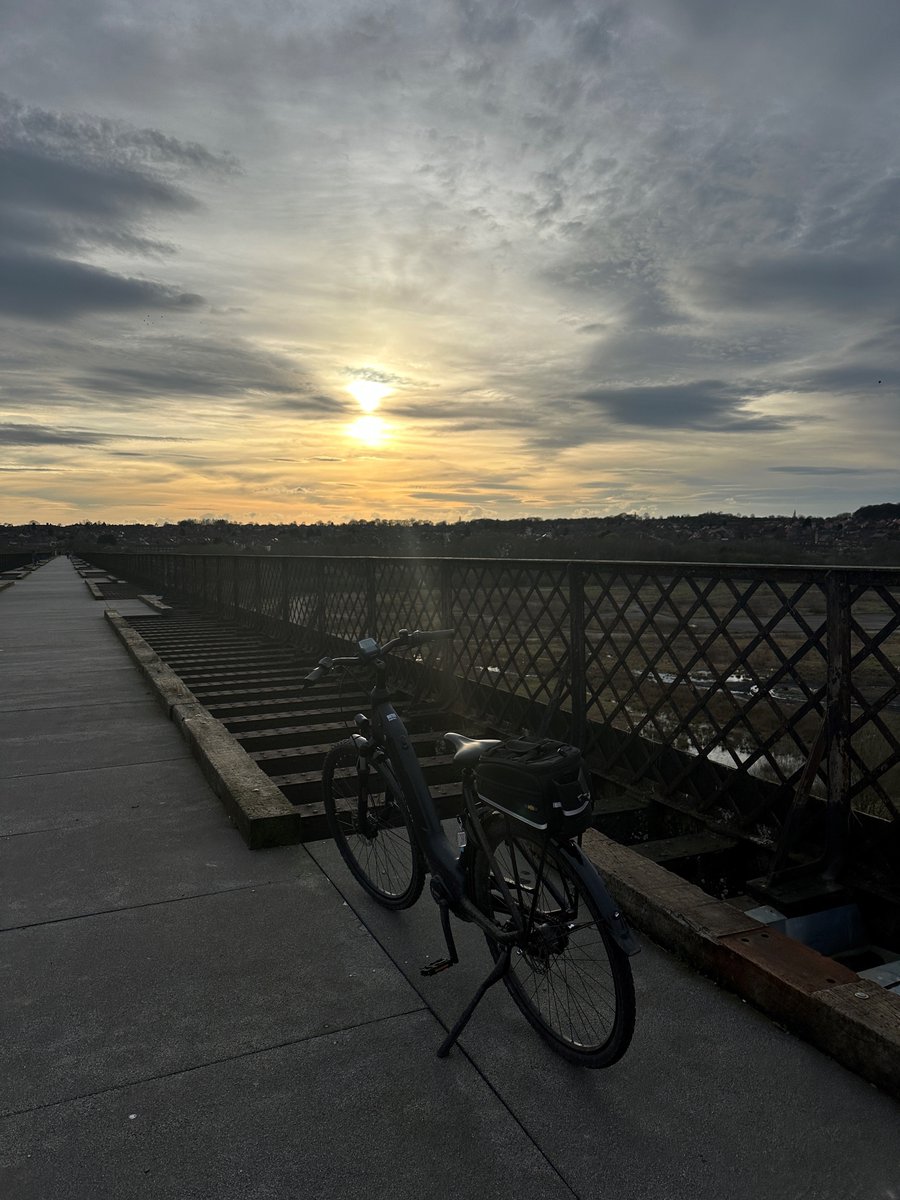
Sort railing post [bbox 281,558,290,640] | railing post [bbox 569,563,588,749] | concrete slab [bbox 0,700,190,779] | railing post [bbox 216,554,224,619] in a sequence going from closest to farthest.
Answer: railing post [bbox 569,563,588,749]
concrete slab [bbox 0,700,190,779]
railing post [bbox 281,558,290,640]
railing post [bbox 216,554,224,619]

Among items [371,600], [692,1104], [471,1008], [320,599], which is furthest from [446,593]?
[692,1104]

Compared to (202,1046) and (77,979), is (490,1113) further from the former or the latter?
(77,979)

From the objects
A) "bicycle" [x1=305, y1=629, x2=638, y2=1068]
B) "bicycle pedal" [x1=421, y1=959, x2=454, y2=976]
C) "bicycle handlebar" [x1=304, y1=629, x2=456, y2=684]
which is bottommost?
"bicycle pedal" [x1=421, y1=959, x2=454, y2=976]

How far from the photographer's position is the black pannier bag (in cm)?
281

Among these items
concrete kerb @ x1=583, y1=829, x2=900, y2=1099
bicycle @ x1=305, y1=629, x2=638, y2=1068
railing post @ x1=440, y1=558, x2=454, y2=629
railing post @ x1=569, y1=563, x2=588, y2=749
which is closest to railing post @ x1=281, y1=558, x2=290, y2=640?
railing post @ x1=440, y1=558, x2=454, y2=629

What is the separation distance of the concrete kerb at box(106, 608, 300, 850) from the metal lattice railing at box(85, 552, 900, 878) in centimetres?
232

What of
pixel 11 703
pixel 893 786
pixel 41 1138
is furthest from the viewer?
pixel 11 703

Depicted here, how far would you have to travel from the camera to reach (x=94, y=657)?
550 inches

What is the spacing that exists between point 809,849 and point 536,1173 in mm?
2994

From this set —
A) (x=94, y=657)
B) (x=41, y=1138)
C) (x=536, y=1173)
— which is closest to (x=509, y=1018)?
(x=536, y=1173)

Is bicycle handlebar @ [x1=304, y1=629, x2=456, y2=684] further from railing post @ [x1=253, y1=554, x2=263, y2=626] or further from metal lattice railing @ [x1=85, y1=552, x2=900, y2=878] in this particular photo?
railing post @ [x1=253, y1=554, x2=263, y2=626]

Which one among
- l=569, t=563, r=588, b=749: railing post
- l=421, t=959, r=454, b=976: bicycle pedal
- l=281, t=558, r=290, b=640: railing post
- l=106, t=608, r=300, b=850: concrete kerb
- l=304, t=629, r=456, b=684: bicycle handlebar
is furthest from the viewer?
l=281, t=558, r=290, b=640: railing post

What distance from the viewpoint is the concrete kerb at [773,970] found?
9.57ft

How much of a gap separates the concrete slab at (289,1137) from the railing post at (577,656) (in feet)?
12.4
